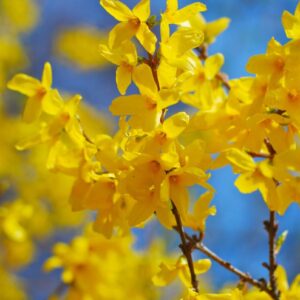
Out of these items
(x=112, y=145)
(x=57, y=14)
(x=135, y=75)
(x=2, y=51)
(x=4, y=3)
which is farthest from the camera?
(x=57, y=14)

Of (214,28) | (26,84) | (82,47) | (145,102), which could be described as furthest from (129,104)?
(82,47)

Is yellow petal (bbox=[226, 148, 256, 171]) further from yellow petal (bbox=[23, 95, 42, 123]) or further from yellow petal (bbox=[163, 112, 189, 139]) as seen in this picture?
yellow petal (bbox=[23, 95, 42, 123])

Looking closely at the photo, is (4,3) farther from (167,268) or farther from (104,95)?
(167,268)

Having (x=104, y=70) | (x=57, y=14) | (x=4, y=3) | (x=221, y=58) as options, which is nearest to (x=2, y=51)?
(x=4, y=3)

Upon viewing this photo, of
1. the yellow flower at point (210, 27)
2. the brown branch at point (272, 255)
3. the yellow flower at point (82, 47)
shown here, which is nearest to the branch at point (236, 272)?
the brown branch at point (272, 255)

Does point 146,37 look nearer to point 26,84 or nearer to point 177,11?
point 177,11

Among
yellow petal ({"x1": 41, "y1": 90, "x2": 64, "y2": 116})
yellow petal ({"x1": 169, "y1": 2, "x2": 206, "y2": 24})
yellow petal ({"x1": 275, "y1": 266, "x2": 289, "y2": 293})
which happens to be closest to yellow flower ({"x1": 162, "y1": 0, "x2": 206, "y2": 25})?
yellow petal ({"x1": 169, "y1": 2, "x2": 206, "y2": 24})
